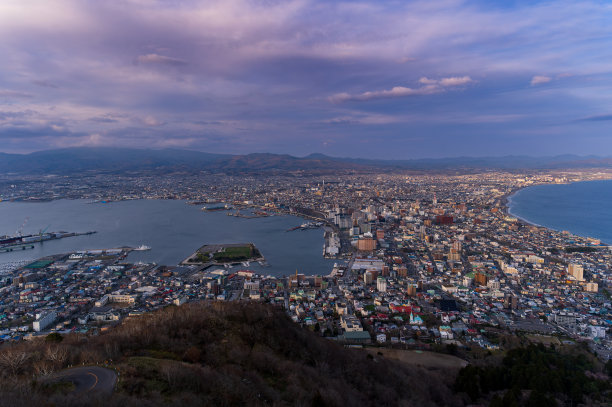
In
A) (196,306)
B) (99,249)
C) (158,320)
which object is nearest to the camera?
(158,320)

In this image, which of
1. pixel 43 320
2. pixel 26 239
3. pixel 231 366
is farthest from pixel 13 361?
pixel 26 239

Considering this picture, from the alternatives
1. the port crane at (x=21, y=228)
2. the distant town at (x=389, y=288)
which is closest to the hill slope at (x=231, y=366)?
the distant town at (x=389, y=288)

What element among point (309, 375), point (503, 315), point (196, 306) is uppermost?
point (196, 306)

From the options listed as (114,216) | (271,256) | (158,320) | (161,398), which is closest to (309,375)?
(161,398)

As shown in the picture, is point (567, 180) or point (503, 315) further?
point (567, 180)

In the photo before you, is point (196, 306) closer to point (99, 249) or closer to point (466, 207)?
point (99, 249)

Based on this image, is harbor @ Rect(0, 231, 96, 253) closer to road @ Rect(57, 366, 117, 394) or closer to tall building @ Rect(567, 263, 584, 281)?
road @ Rect(57, 366, 117, 394)

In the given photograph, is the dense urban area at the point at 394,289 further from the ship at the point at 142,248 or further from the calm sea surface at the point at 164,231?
the calm sea surface at the point at 164,231
